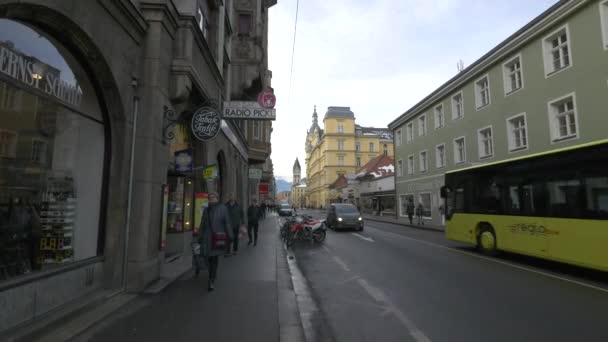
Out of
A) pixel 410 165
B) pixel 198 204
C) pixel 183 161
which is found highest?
pixel 410 165

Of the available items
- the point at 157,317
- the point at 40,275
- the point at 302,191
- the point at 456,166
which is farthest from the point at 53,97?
the point at 302,191

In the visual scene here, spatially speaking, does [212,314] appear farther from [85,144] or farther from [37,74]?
[37,74]

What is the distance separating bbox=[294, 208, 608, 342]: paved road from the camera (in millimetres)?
4465

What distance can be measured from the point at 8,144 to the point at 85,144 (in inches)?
68.0

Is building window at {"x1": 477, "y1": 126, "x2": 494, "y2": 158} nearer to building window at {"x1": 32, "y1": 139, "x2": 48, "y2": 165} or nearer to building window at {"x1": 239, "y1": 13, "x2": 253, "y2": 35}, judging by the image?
building window at {"x1": 239, "y1": 13, "x2": 253, "y2": 35}

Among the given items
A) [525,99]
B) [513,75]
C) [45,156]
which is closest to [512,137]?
[525,99]

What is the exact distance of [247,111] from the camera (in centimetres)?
1316

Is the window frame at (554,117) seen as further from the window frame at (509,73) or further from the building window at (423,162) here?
the building window at (423,162)

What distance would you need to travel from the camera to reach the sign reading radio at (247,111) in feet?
42.4

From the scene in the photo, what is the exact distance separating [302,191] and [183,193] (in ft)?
452

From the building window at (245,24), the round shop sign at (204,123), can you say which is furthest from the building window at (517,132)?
the round shop sign at (204,123)

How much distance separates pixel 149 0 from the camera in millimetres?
7145

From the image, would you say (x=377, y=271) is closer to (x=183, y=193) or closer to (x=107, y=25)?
(x=183, y=193)

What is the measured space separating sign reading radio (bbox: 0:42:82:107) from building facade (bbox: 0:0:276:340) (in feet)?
0.05
